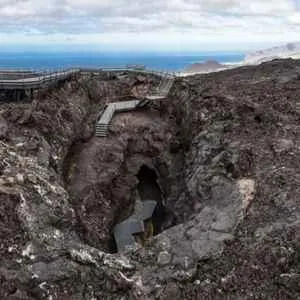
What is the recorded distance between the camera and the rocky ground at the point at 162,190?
20.3 metres

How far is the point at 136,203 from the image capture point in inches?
1510

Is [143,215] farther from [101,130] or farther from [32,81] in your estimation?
[32,81]

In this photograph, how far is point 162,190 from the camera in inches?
1518

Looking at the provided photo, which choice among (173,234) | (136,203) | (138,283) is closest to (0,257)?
(138,283)

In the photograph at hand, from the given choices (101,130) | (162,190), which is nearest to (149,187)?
(162,190)

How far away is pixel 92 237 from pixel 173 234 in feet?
24.6

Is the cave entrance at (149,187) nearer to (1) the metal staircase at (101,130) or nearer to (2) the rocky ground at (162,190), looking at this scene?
(2) the rocky ground at (162,190)

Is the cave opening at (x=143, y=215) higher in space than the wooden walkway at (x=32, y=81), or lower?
lower

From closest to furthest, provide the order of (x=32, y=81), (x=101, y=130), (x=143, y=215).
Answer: (x=143, y=215)
(x=32, y=81)
(x=101, y=130)

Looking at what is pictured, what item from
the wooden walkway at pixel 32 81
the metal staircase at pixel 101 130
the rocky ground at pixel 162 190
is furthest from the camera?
the metal staircase at pixel 101 130

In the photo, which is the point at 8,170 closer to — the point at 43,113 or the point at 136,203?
the point at 43,113

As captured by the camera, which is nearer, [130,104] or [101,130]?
[101,130]

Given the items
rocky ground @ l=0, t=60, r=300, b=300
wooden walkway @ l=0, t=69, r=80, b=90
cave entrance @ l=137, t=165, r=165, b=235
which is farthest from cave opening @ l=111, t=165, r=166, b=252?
wooden walkway @ l=0, t=69, r=80, b=90

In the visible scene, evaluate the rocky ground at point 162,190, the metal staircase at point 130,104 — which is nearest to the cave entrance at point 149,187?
the rocky ground at point 162,190
